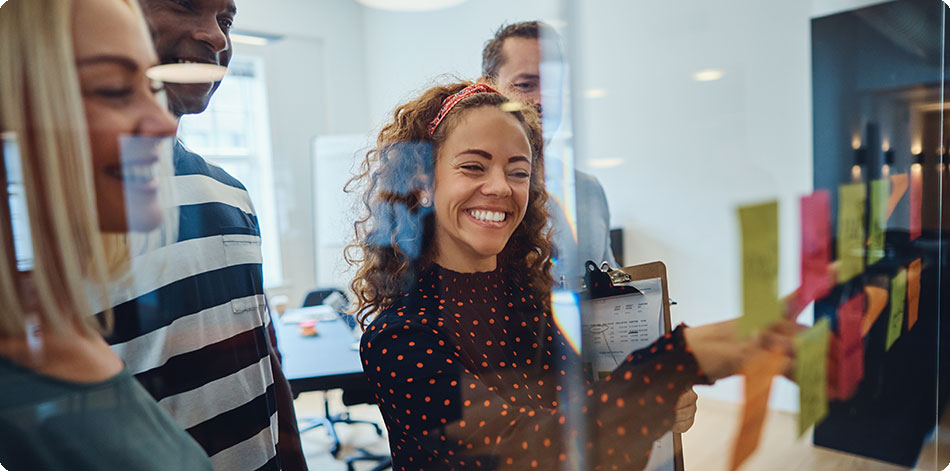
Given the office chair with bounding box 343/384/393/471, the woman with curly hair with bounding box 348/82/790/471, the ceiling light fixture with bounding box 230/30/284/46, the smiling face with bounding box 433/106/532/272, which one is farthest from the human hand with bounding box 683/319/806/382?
the ceiling light fixture with bounding box 230/30/284/46

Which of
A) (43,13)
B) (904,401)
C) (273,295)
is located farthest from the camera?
(904,401)

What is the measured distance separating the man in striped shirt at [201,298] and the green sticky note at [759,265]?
478mm

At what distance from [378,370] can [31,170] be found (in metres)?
0.34

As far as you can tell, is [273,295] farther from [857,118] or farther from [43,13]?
[857,118]

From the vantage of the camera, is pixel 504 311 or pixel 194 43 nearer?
pixel 194 43

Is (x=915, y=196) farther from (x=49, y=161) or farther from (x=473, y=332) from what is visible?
(x=49, y=161)

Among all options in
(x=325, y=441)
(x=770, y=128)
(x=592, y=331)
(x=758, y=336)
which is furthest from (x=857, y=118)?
(x=325, y=441)

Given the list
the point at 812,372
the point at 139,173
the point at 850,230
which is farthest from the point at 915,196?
the point at 139,173

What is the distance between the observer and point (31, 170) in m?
0.38

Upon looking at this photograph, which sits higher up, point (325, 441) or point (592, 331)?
point (592, 331)

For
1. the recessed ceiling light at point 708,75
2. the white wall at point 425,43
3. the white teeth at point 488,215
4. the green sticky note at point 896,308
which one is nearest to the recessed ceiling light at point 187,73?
the white wall at point 425,43

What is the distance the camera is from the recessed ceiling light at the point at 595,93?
0.56 metres

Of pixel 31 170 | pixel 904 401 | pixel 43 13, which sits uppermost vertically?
pixel 43 13

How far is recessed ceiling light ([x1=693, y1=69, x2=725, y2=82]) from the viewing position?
54 cm
